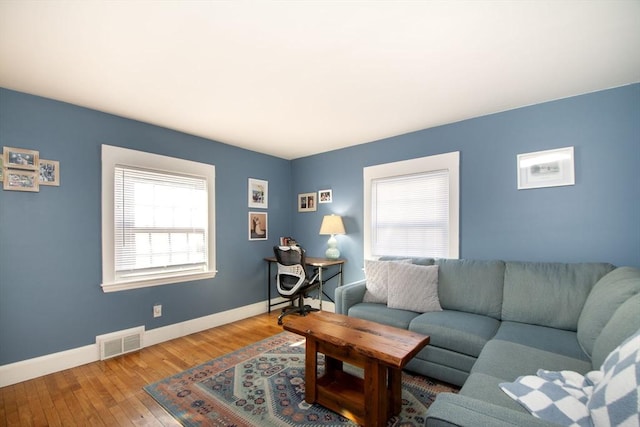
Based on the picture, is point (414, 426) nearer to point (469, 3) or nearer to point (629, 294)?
point (629, 294)

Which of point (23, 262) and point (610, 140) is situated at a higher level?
point (610, 140)

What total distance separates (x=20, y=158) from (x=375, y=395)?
3.23 metres

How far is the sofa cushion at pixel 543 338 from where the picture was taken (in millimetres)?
1691

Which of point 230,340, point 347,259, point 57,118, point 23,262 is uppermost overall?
point 57,118

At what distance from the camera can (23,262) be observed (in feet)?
7.32

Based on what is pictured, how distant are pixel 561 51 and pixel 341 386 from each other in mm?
2665

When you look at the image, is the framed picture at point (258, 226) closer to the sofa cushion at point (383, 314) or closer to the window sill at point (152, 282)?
the window sill at point (152, 282)

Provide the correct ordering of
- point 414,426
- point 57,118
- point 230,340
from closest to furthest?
point 414,426 < point 57,118 < point 230,340

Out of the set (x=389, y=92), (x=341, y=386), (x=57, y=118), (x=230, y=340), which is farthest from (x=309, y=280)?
(x=57, y=118)

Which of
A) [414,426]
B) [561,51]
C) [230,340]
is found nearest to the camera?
[414,426]

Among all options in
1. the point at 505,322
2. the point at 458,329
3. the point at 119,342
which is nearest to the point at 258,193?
the point at 119,342

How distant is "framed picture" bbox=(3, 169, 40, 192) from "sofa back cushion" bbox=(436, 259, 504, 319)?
146 inches

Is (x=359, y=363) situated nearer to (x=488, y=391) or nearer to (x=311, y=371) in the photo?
(x=311, y=371)

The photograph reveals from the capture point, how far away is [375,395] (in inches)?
62.2
